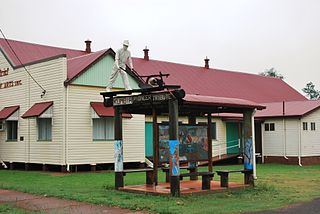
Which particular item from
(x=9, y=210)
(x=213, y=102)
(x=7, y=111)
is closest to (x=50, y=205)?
(x=9, y=210)

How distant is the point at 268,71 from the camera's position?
9388cm

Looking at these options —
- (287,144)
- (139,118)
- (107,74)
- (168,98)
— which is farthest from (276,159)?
(168,98)

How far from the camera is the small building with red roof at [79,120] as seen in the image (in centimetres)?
2441

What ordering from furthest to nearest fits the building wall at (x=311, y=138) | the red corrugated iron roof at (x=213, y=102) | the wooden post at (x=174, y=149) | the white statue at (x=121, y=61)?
the building wall at (x=311, y=138), the white statue at (x=121, y=61), the red corrugated iron roof at (x=213, y=102), the wooden post at (x=174, y=149)

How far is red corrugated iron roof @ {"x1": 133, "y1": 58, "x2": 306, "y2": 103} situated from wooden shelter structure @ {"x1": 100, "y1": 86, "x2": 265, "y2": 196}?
18.1m

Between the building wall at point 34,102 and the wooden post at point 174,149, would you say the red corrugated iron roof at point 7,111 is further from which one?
the wooden post at point 174,149

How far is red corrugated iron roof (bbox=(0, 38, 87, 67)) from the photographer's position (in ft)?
94.0

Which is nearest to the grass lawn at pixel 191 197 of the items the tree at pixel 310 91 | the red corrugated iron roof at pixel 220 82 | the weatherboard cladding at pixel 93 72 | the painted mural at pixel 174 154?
the painted mural at pixel 174 154

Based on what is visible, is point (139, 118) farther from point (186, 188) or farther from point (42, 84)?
point (186, 188)

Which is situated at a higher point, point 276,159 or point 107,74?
point 107,74

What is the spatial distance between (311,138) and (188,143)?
18231mm

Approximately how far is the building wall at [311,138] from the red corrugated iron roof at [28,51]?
615 inches

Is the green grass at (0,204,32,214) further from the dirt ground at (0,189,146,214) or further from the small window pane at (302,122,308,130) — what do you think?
the small window pane at (302,122,308,130)

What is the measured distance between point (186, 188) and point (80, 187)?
3737 mm
